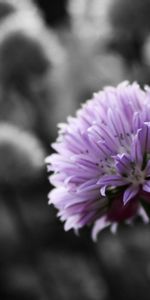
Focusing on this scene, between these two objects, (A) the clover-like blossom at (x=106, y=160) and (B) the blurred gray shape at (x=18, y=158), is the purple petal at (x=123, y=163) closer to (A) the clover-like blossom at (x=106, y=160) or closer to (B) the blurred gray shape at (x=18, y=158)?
(A) the clover-like blossom at (x=106, y=160)

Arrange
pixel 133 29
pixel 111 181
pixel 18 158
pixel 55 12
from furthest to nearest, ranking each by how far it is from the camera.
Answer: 1. pixel 55 12
2. pixel 133 29
3. pixel 18 158
4. pixel 111 181

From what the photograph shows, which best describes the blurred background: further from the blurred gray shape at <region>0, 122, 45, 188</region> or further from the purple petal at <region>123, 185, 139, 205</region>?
the purple petal at <region>123, 185, 139, 205</region>

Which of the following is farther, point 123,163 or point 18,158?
point 18,158

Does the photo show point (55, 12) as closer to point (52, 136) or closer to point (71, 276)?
point (52, 136)

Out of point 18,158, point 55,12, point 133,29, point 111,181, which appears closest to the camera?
point 111,181

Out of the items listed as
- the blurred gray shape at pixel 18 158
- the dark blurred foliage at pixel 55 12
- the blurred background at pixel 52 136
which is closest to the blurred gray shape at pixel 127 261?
the blurred background at pixel 52 136

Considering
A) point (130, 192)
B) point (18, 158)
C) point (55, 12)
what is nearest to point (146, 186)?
point (130, 192)

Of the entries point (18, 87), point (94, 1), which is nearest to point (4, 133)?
point (18, 87)

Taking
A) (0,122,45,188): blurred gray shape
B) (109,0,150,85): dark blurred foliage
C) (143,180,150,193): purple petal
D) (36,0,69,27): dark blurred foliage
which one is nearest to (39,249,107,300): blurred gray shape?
(0,122,45,188): blurred gray shape
